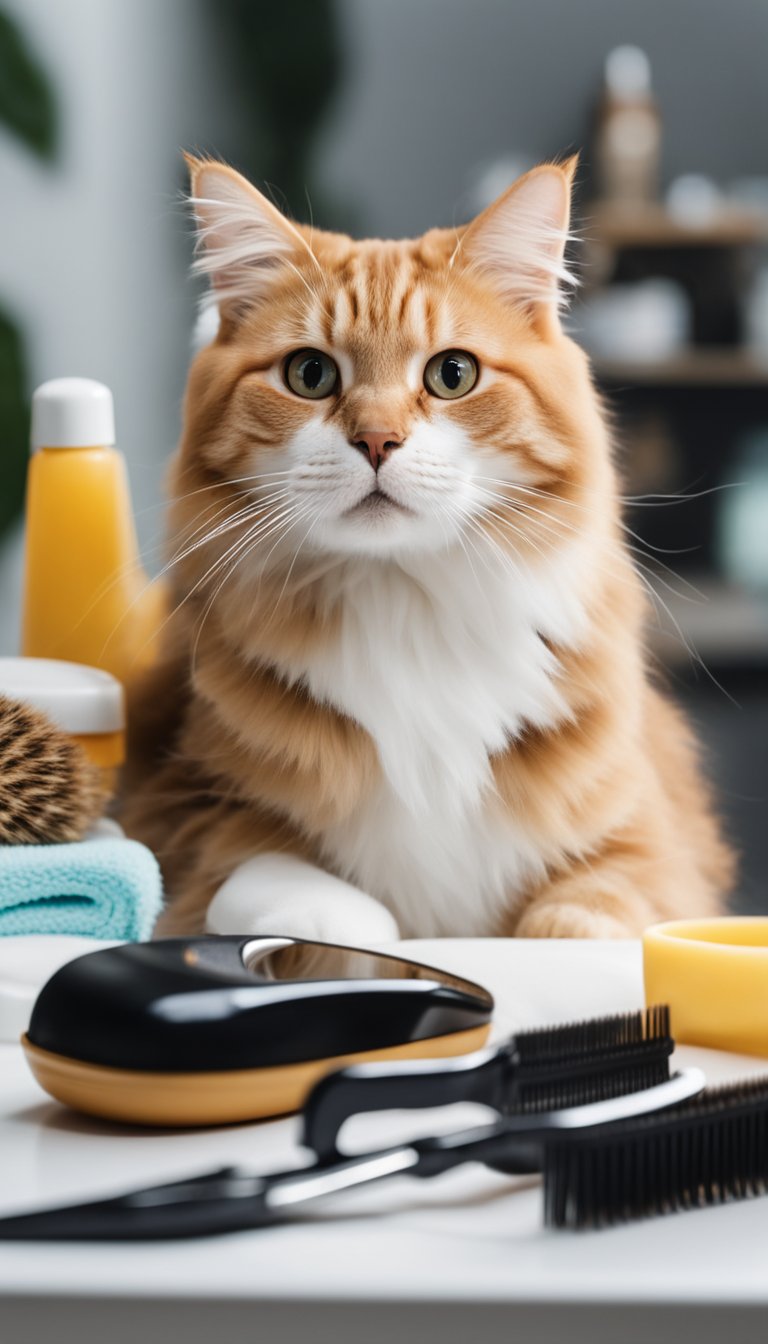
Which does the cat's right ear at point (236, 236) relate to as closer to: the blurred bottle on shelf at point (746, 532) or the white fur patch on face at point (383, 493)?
the white fur patch on face at point (383, 493)

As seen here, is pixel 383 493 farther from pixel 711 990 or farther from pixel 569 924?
pixel 711 990

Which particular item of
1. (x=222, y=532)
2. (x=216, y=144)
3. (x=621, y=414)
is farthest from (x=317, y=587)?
(x=621, y=414)

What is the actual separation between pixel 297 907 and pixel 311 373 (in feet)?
1.45

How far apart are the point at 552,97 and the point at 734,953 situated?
17.1 ft

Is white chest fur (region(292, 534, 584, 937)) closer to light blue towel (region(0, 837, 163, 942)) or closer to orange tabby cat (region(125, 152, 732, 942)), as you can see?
orange tabby cat (region(125, 152, 732, 942))

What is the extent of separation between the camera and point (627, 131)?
5020mm

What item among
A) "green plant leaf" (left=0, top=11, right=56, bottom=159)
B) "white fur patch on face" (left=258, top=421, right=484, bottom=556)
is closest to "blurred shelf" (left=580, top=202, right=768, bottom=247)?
"green plant leaf" (left=0, top=11, right=56, bottom=159)

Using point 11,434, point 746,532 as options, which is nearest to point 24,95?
point 11,434

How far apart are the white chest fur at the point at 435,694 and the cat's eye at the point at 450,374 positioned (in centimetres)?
14

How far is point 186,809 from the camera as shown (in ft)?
4.19

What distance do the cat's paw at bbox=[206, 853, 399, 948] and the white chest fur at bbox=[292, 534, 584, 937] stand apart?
0.06m

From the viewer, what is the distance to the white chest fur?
43.6 inches

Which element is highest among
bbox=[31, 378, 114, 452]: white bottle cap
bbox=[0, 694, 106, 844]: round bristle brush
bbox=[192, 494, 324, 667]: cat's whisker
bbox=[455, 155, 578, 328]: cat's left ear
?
bbox=[455, 155, 578, 328]: cat's left ear

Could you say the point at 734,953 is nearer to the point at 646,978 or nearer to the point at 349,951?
the point at 646,978
